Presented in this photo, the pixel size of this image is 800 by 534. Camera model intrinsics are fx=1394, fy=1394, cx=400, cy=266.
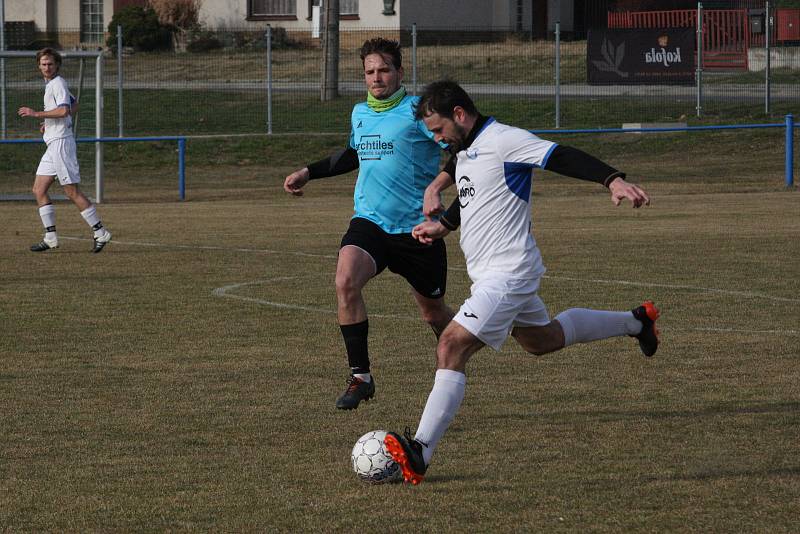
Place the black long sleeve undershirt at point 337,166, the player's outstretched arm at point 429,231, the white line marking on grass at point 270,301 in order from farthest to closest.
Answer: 1. the white line marking on grass at point 270,301
2. the black long sleeve undershirt at point 337,166
3. the player's outstretched arm at point 429,231

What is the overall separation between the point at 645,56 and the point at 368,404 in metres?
25.2

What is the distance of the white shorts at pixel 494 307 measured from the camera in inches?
244

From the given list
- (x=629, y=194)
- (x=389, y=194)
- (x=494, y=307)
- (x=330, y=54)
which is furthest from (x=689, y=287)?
(x=330, y=54)

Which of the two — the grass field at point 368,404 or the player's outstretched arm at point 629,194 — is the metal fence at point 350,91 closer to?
the grass field at point 368,404

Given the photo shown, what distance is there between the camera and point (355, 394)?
298 inches

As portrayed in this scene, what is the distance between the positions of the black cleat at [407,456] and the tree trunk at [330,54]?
2912 cm

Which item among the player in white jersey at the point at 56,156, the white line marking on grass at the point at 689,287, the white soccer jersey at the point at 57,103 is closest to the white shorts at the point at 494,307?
the white line marking on grass at the point at 689,287

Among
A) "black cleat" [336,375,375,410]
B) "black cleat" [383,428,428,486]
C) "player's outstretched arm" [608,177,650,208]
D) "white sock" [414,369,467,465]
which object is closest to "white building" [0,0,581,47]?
"black cleat" [336,375,375,410]

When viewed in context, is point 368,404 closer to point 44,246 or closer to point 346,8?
point 44,246

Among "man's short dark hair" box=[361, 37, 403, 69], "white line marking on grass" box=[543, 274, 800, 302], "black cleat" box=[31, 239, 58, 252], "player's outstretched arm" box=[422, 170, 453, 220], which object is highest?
"man's short dark hair" box=[361, 37, 403, 69]

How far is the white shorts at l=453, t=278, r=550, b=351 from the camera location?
6.19 m

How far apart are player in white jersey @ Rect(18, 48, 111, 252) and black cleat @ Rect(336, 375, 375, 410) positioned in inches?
358

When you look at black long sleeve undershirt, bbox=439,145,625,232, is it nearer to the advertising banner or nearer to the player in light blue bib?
the player in light blue bib

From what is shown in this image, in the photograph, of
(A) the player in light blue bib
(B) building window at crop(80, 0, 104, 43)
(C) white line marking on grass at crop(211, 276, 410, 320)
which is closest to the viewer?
(A) the player in light blue bib
